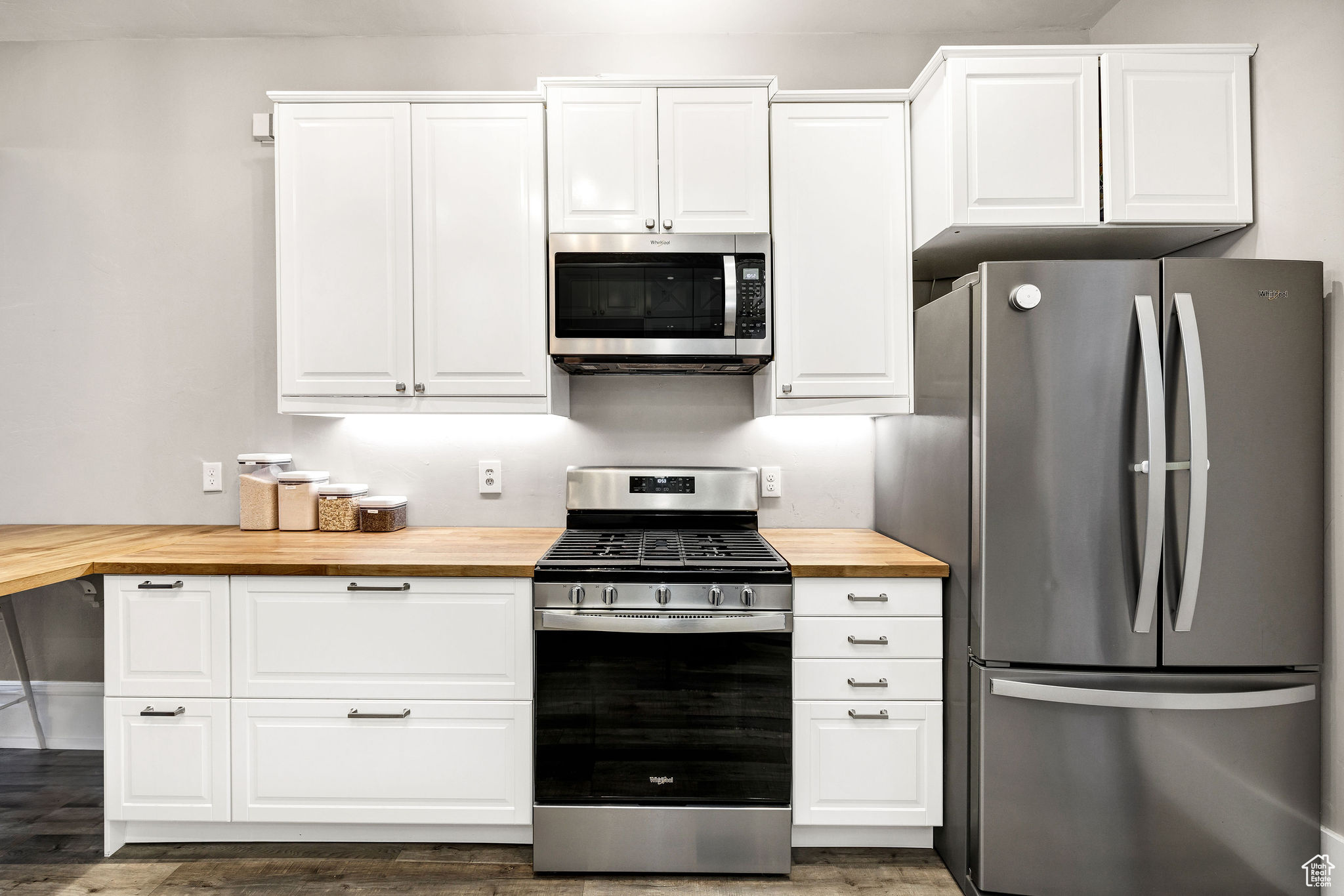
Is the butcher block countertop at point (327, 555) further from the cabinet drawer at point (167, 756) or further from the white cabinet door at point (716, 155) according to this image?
the white cabinet door at point (716, 155)

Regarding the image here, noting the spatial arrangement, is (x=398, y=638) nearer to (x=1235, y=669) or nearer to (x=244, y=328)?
(x=244, y=328)

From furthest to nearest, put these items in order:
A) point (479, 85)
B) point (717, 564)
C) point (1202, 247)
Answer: point (479, 85) → point (1202, 247) → point (717, 564)

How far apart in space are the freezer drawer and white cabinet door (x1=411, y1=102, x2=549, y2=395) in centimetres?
179

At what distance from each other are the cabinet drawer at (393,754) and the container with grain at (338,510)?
68 centimetres

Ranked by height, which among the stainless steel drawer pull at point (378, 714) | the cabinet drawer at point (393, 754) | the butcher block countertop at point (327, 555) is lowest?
the cabinet drawer at point (393, 754)

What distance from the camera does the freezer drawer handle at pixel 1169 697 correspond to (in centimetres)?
162

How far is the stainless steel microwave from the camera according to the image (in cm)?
212

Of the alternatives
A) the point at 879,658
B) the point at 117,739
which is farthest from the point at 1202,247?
the point at 117,739

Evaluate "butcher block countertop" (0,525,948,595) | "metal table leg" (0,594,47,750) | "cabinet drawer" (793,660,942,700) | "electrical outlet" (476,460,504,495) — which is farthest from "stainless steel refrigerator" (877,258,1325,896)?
"metal table leg" (0,594,47,750)

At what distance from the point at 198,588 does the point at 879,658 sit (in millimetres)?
1957

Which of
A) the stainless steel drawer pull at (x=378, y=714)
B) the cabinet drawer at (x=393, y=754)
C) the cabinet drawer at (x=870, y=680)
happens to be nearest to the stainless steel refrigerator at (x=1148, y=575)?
the cabinet drawer at (x=870, y=680)

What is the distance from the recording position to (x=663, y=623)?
1.79 m

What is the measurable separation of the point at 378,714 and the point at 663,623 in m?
0.86

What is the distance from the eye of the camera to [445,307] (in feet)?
7.13
